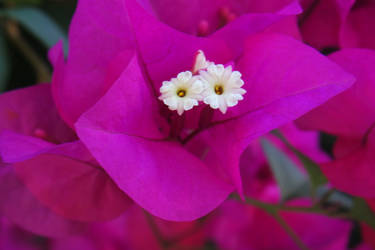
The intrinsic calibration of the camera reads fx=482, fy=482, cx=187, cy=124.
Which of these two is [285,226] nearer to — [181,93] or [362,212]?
[362,212]

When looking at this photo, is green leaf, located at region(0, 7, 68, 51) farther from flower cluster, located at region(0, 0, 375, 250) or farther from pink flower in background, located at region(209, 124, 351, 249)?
pink flower in background, located at region(209, 124, 351, 249)

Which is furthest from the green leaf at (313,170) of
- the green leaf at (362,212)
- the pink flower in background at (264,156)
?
the pink flower in background at (264,156)

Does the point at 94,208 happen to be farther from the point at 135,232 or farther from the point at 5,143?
the point at 135,232

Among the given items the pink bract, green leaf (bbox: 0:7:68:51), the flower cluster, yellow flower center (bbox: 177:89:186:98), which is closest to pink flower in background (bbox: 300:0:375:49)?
the flower cluster

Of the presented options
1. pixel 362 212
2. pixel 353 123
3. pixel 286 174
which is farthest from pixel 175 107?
pixel 286 174

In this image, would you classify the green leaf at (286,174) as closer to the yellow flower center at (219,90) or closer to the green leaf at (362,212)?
the green leaf at (362,212)
